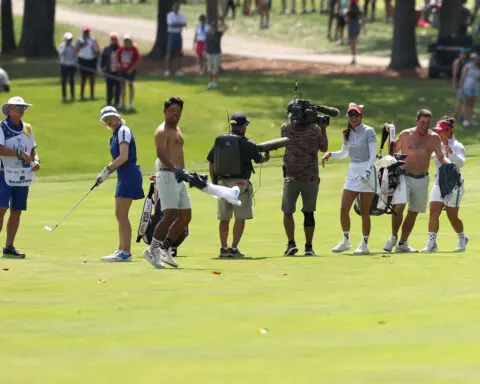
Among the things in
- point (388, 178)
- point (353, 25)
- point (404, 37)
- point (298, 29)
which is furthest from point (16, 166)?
point (298, 29)

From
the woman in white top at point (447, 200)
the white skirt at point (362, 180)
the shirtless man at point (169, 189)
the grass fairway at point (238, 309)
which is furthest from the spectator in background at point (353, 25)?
the shirtless man at point (169, 189)

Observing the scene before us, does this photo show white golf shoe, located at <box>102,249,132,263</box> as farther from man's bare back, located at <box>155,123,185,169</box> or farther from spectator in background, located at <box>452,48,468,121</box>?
spectator in background, located at <box>452,48,468,121</box>

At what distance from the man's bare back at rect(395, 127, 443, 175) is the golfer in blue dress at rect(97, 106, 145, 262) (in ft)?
11.1

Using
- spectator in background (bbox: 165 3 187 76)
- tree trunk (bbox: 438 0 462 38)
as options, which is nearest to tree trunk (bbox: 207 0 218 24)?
spectator in background (bbox: 165 3 187 76)

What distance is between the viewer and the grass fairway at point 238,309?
10055mm

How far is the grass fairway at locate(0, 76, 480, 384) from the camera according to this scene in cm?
1005

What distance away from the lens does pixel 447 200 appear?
59.0 ft

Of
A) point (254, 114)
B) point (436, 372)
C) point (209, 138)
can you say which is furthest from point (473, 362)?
→ point (254, 114)

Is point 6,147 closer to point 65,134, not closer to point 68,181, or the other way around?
point 68,181

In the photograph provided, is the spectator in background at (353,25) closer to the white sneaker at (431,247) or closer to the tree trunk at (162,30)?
the tree trunk at (162,30)

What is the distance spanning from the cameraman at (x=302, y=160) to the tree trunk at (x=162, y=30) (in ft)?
108

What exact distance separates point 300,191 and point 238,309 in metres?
5.55

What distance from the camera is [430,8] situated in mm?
64000

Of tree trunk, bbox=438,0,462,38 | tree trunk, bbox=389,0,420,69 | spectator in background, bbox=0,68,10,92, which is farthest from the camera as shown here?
tree trunk, bbox=438,0,462,38
